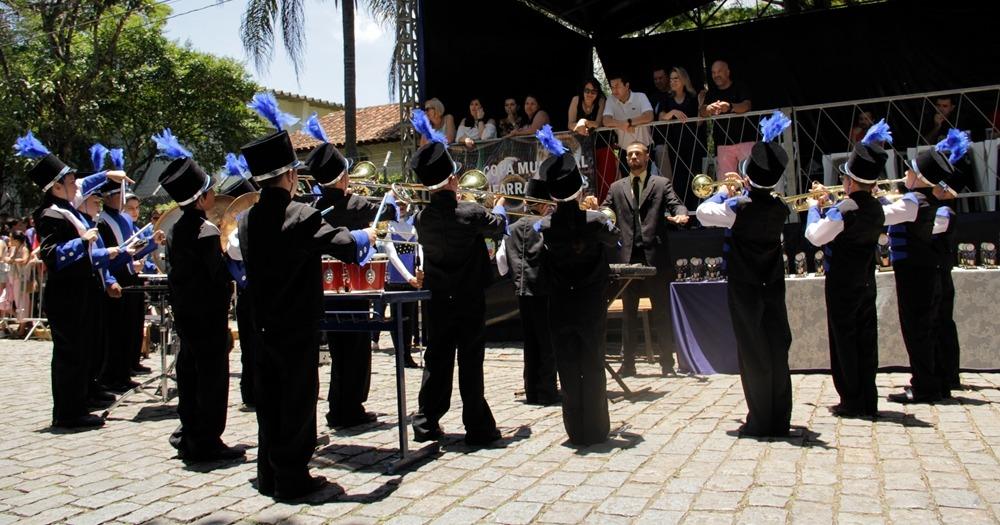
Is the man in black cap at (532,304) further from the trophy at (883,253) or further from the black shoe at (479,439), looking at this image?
the trophy at (883,253)

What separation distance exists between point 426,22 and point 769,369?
8766 millimetres

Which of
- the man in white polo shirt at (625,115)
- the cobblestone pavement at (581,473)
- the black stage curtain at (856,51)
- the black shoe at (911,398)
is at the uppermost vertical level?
the black stage curtain at (856,51)

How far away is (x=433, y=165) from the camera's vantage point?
18.0 ft

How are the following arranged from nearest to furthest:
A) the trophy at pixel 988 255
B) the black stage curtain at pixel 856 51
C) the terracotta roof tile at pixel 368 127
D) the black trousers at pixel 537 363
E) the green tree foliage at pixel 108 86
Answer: the black trousers at pixel 537 363, the trophy at pixel 988 255, the black stage curtain at pixel 856 51, the green tree foliage at pixel 108 86, the terracotta roof tile at pixel 368 127

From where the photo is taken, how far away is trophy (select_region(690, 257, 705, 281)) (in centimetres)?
881

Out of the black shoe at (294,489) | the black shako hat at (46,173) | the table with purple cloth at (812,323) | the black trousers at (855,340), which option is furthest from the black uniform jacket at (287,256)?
the table with purple cloth at (812,323)

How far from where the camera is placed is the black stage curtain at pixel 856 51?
12.5 metres

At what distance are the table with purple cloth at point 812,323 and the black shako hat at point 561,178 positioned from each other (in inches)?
133

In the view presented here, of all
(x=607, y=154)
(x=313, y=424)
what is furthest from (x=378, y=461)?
(x=607, y=154)

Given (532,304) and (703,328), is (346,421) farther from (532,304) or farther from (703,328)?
(703,328)

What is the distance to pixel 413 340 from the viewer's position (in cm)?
1132

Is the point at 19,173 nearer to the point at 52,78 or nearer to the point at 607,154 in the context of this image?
the point at 52,78

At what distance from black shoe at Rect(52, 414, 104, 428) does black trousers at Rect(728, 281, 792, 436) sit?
5246mm

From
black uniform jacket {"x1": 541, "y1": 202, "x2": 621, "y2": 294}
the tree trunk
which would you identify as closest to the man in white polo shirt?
black uniform jacket {"x1": 541, "y1": 202, "x2": 621, "y2": 294}
